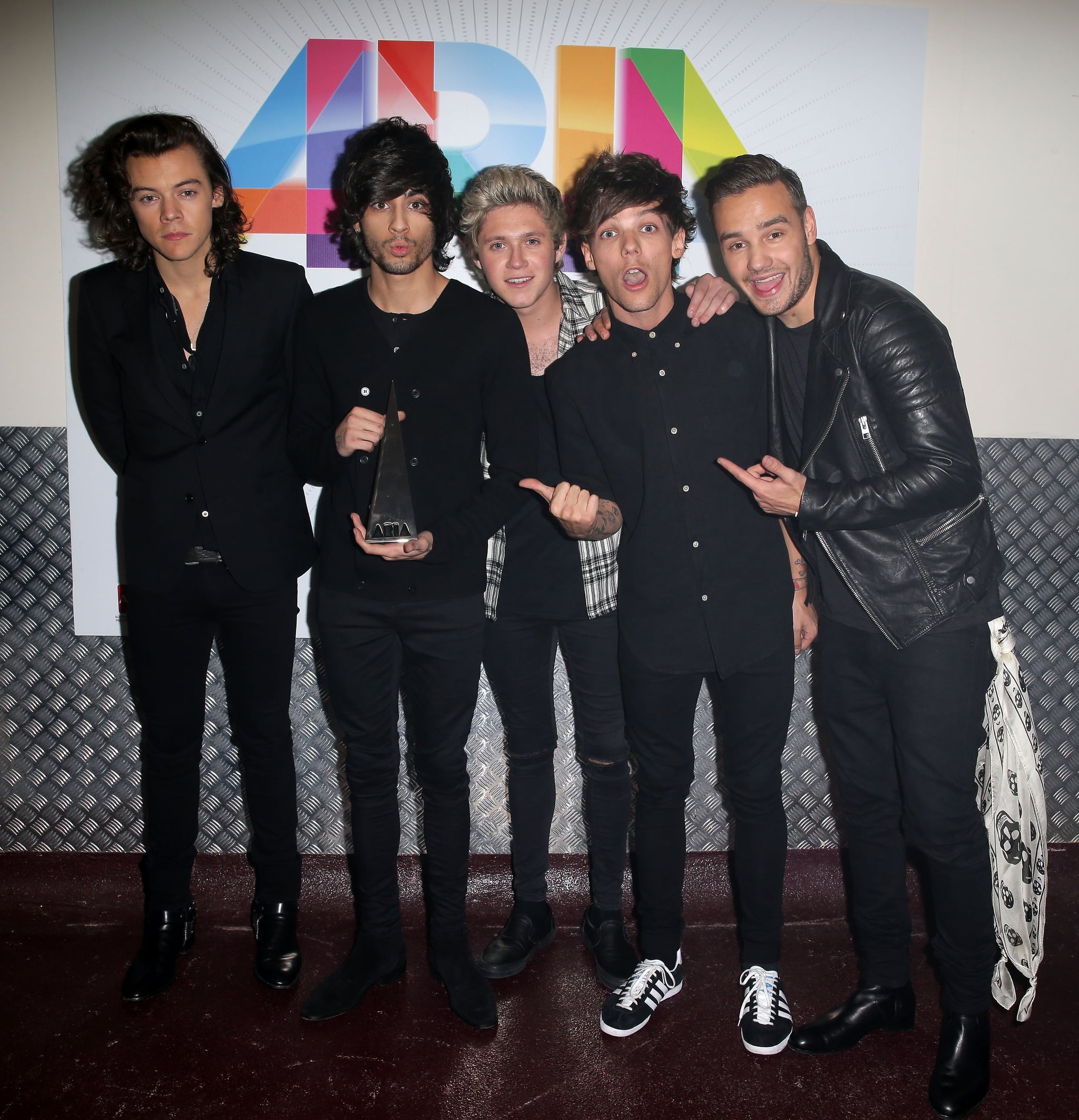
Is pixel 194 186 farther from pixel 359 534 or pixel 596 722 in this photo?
pixel 596 722

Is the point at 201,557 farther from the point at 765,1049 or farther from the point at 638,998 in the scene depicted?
the point at 765,1049

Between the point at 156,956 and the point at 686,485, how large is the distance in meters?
2.03

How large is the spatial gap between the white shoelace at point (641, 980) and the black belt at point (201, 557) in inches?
63.2

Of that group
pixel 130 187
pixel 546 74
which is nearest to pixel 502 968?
pixel 130 187

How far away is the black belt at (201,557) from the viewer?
2.34 metres

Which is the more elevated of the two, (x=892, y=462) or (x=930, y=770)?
(x=892, y=462)

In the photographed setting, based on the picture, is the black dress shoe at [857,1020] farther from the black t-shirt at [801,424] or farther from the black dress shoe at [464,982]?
the black t-shirt at [801,424]

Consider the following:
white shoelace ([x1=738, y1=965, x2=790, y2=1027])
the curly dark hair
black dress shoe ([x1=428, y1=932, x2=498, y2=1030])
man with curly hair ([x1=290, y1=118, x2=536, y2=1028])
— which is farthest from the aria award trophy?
white shoelace ([x1=738, y1=965, x2=790, y2=1027])

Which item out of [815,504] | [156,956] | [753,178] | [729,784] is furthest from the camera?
[156,956]

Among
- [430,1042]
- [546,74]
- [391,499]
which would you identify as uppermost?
[546,74]

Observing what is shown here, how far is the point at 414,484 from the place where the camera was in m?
2.26

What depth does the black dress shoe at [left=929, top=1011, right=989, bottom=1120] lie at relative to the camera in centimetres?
205

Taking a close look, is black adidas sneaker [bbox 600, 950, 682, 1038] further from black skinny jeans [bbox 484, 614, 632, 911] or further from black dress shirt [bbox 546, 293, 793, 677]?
black dress shirt [bbox 546, 293, 793, 677]

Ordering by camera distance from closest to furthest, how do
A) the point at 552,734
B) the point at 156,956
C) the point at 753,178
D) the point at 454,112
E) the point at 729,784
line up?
the point at 753,178 → the point at 729,784 → the point at 156,956 → the point at 552,734 → the point at 454,112
